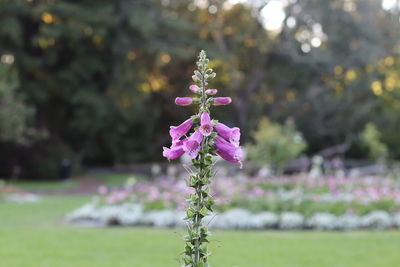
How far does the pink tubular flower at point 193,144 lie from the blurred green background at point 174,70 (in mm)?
20766

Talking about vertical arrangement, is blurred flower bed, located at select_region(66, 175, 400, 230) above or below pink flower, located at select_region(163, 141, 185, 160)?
above

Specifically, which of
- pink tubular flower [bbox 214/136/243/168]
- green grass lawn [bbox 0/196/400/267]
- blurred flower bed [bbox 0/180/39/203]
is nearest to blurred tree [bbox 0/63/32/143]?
blurred flower bed [bbox 0/180/39/203]

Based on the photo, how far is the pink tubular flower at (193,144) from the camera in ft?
6.98

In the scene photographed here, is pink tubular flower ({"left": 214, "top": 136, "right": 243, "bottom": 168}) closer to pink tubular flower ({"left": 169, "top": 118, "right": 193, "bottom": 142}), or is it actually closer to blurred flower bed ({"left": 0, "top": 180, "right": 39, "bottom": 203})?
pink tubular flower ({"left": 169, "top": 118, "right": 193, "bottom": 142})

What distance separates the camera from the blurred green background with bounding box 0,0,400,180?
2398 centimetres

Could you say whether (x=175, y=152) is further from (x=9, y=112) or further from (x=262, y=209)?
(x=9, y=112)

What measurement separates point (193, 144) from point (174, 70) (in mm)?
28548

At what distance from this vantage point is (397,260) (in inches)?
288

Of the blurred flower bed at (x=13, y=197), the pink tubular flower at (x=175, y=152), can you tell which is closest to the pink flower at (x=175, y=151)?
the pink tubular flower at (x=175, y=152)

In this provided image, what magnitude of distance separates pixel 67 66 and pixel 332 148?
13731mm

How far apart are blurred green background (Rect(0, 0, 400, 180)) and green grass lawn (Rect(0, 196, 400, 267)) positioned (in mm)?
13589

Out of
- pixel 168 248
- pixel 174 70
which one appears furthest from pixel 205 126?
pixel 174 70

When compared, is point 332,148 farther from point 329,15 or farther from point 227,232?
point 227,232

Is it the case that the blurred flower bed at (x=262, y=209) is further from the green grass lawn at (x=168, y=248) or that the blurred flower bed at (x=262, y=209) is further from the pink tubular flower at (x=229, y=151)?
the pink tubular flower at (x=229, y=151)
